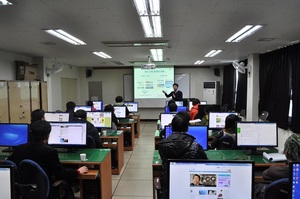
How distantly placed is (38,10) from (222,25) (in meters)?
2.59

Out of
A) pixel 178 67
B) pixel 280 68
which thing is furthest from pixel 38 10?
pixel 178 67

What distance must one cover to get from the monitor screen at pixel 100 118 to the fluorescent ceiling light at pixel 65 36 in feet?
4.97

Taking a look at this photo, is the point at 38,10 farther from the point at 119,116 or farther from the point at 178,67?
the point at 178,67

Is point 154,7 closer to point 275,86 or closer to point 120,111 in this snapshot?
point 120,111

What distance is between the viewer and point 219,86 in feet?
36.9

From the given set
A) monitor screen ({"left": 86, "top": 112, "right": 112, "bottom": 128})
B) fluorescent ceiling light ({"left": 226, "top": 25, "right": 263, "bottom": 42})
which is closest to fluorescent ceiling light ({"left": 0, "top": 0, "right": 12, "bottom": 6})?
monitor screen ({"left": 86, "top": 112, "right": 112, "bottom": 128})

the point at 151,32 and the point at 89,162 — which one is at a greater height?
the point at 151,32

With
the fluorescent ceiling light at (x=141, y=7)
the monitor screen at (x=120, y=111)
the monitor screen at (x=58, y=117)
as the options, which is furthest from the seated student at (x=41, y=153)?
the monitor screen at (x=120, y=111)

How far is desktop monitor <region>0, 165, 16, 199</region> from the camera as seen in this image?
1.61 metres

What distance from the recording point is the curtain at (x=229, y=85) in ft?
32.7

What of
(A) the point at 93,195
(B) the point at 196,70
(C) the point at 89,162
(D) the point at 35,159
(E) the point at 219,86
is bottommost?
(A) the point at 93,195

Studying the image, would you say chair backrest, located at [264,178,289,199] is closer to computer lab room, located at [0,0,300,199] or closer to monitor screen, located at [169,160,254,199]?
computer lab room, located at [0,0,300,199]

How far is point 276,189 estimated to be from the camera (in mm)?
1761

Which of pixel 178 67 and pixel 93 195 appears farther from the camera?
pixel 178 67
